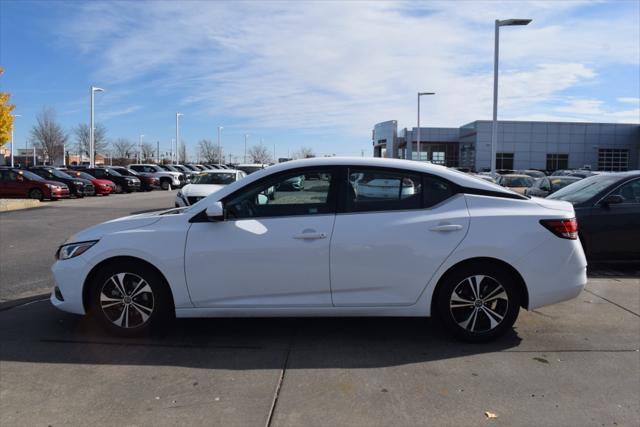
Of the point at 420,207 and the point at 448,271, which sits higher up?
the point at 420,207

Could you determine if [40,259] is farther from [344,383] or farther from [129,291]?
[344,383]

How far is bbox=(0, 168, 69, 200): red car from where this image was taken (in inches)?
950

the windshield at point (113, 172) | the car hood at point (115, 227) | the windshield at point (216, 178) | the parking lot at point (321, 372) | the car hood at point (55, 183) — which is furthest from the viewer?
the windshield at point (113, 172)

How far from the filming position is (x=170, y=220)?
15.6ft

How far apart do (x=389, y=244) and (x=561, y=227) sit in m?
1.53

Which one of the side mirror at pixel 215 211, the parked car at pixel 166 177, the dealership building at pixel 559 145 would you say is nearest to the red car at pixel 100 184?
the parked car at pixel 166 177

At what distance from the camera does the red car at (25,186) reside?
79.2 ft

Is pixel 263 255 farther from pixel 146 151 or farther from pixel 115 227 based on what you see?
pixel 146 151

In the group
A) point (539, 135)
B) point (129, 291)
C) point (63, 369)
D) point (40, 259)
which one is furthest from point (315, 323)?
point (539, 135)

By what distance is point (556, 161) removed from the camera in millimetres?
70000

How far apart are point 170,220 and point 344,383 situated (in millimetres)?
2064

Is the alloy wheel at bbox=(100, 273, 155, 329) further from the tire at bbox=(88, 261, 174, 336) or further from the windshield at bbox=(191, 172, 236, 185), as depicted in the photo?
the windshield at bbox=(191, 172, 236, 185)

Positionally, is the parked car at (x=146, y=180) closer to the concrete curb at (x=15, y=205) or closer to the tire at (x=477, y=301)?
the concrete curb at (x=15, y=205)

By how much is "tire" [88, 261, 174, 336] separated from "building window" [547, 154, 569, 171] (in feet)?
238
